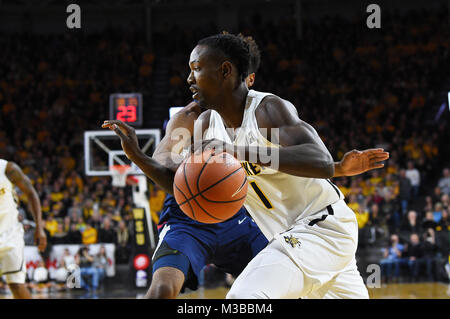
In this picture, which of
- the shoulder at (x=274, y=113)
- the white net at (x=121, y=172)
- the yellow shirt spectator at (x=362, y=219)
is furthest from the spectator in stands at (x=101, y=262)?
the shoulder at (x=274, y=113)

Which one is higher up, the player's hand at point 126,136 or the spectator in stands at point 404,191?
the player's hand at point 126,136

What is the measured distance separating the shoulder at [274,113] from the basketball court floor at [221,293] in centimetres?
465

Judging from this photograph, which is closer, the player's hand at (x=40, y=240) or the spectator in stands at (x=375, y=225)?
the player's hand at (x=40, y=240)

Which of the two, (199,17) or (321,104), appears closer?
(321,104)

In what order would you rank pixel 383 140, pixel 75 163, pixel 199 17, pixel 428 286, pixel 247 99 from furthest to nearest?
pixel 199 17, pixel 75 163, pixel 383 140, pixel 428 286, pixel 247 99

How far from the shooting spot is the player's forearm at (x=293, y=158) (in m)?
2.22

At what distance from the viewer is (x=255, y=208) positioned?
110 inches

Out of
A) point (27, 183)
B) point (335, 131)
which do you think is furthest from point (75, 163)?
point (27, 183)

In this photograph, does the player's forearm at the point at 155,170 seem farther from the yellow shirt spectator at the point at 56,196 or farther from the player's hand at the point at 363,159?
the yellow shirt spectator at the point at 56,196

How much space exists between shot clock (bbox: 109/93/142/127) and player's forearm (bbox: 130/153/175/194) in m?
4.50

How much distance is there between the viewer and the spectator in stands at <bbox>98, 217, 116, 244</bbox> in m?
8.83

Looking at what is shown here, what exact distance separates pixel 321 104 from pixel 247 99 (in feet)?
36.0

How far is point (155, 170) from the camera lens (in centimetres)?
270

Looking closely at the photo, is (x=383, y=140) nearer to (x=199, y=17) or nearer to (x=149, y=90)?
(x=149, y=90)
